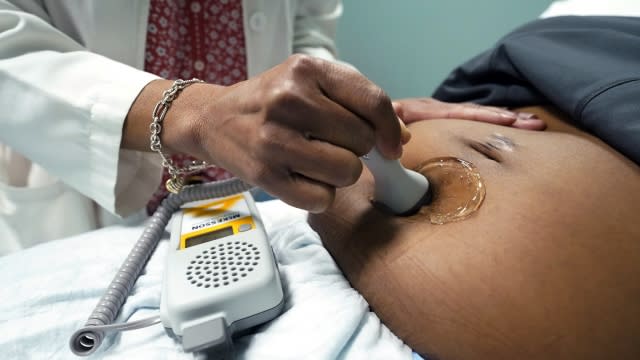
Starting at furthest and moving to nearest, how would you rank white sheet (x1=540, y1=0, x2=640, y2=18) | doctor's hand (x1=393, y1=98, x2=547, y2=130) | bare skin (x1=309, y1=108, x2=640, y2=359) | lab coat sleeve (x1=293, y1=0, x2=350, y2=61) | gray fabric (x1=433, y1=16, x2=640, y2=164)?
1. lab coat sleeve (x1=293, y1=0, x2=350, y2=61)
2. white sheet (x1=540, y1=0, x2=640, y2=18)
3. doctor's hand (x1=393, y1=98, x2=547, y2=130)
4. gray fabric (x1=433, y1=16, x2=640, y2=164)
5. bare skin (x1=309, y1=108, x2=640, y2=359)

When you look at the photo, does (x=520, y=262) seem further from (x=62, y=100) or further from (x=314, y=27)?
(x=314, y=27)

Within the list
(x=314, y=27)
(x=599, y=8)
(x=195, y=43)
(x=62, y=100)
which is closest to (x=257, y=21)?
(x=195, y=43)

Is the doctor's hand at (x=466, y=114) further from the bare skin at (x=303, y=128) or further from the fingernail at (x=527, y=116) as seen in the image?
the bare skin at (x=303, y=128)

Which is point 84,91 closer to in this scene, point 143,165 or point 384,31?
point 143,165

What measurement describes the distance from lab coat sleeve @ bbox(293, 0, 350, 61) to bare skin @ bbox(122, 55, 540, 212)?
0.67 metres

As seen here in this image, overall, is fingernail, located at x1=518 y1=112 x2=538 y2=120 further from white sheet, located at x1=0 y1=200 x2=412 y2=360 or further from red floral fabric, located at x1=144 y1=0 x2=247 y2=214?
red floral fabric, located at x1=144 y1=0 x2=247 y2=214

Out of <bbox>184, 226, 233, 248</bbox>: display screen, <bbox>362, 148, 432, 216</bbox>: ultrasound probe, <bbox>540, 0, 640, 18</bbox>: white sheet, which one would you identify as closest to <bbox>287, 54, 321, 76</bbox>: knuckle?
<bbox>362, 148, 432, 216</bbox>: ultrasound probe

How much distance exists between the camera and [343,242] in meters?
0.48

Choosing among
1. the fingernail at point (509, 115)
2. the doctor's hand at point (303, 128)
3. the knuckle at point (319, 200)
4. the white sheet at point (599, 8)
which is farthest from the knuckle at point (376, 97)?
the white sheet at point (599, 8)

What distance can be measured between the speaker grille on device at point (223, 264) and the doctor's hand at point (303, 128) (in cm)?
8

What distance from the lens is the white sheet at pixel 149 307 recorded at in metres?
0.39

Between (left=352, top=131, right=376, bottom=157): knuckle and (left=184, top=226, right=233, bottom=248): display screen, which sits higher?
(left=352, top=131, right=376, bottom=157): knuckle

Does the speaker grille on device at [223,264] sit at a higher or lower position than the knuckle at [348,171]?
lower

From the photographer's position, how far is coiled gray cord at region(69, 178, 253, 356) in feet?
1.34
